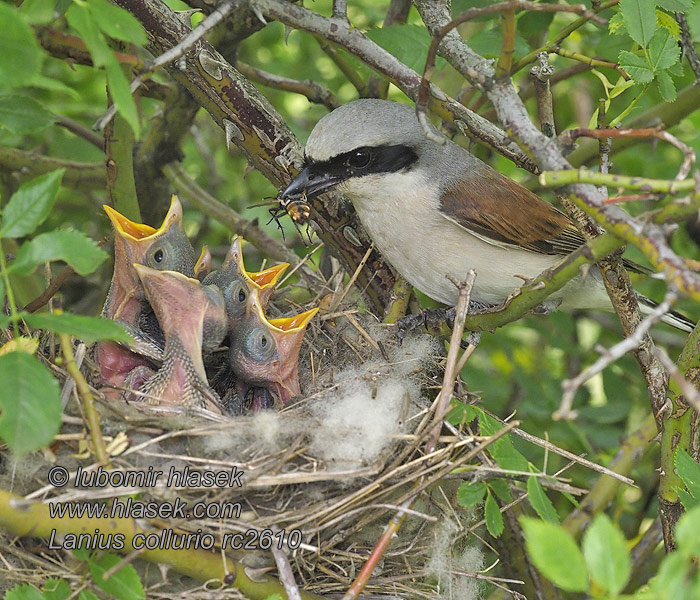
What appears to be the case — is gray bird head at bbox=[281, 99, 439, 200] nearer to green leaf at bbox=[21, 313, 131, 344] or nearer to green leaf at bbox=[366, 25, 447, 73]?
green leaf at bbox=[366, 25, 447, 73]

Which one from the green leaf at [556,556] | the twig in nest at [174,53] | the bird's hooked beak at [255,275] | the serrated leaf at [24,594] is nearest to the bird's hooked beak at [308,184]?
the bird's hooked beak at [255,275]

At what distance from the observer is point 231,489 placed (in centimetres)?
187

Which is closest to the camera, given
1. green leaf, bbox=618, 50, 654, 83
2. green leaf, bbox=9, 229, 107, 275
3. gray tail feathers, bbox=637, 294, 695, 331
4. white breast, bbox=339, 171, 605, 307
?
green leaf, bbox=9, 229, 107, 275

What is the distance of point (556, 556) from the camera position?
110cm

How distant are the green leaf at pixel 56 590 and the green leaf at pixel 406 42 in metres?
1.91

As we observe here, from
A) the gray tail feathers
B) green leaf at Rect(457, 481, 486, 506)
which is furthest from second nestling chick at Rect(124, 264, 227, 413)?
the gray tail feathers

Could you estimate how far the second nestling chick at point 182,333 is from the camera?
2.35m

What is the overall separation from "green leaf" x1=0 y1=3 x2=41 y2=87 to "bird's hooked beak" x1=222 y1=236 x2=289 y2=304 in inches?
58.6

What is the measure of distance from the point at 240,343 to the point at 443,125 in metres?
1.09

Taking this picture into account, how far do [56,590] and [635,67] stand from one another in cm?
182

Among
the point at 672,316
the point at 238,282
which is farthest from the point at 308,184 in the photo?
the point at 672,316

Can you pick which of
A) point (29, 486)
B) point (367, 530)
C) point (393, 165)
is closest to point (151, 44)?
point (393, 165)

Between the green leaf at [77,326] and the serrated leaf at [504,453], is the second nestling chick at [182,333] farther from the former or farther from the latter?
the green leaf at [77,326]

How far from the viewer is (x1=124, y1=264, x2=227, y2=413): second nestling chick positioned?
2.35 meters
